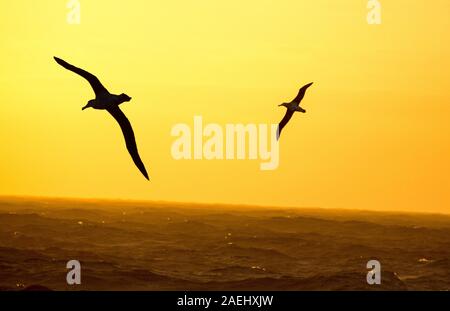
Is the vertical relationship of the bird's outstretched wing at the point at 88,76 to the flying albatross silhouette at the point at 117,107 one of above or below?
above

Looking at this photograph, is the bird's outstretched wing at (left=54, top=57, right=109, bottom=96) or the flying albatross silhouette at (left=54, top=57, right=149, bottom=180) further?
the flying albatross silhouette at (left=54, top=57, right=149, bottom=180)

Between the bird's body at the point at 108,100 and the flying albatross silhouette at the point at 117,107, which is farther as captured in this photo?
the bird's body at the point at 108,100

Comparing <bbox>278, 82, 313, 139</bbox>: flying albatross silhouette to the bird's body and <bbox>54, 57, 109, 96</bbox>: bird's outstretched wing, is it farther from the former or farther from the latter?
<bbox>54, 57, 109, 96</bbox>: bird's outstretched wing

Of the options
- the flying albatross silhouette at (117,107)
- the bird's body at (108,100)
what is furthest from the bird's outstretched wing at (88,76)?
the bird's body at (108,100)

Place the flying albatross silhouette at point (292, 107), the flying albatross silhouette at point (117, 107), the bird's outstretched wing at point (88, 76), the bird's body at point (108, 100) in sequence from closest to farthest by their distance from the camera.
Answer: the bird's outstretched wing at point (88, 76) < the flying albatross silhouette at point (117, 107) < the bird's body at point (108, 100) < the flying albatross silhouette at point (292, 107)

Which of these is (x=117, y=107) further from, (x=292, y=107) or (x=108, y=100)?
(x=292, y=107)

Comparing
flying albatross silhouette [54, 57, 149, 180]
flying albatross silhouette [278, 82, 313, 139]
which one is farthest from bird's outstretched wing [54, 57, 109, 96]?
flying albatross silhouette [278, 82, 313, 139]

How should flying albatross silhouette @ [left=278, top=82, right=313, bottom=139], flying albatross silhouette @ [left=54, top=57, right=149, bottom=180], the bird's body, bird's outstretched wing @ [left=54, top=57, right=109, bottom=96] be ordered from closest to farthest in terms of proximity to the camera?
bird's outstretched wing @ [left=54, top=57, right=109, bottom=96] < flying albatross silhouette @ [left=54, top=57, right=149, bottom=180] < the bird's body < flying albatross silhouette @ [left=278, top=82, right=313, bottom=139]

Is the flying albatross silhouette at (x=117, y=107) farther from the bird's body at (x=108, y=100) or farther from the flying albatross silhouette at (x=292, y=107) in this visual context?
the flying albatross silhouette at (x=292, y=107)

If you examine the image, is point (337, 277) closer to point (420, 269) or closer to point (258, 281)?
point (258, 281)

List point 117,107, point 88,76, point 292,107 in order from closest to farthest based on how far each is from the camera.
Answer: point 88,76
point 117,107
point 292,107

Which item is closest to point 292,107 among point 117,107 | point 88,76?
point 117,107
